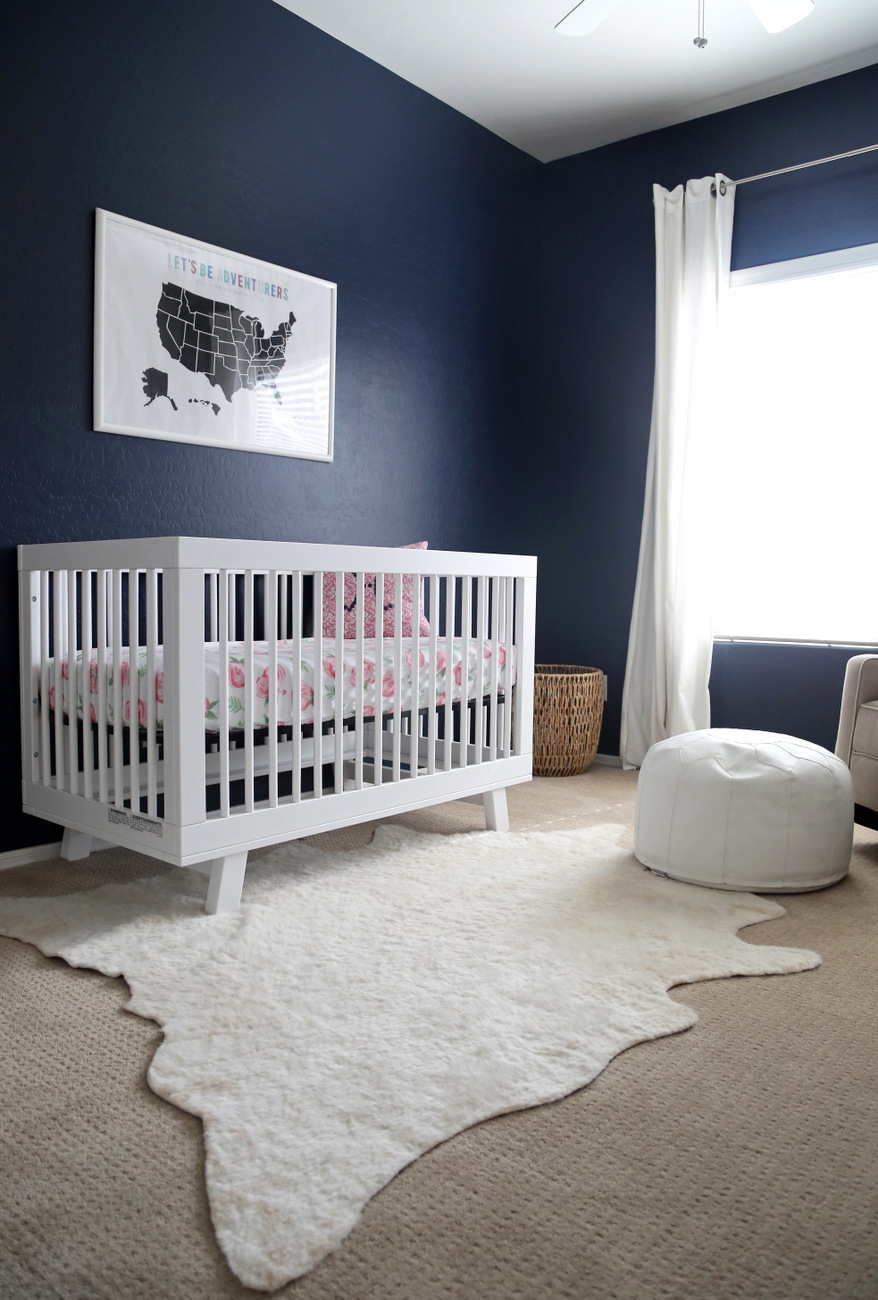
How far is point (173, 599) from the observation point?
1.65 m

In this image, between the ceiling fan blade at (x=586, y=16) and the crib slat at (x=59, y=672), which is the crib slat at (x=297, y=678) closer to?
the crib slat at (x=59, y=672)

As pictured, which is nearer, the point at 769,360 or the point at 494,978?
the point at 494,978

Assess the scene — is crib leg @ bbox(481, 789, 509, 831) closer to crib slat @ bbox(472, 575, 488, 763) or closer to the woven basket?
crib slat @ bbox(472, 575, 488, 763)

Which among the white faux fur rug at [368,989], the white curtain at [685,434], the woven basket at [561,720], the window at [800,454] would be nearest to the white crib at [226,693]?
the white faux fur rug at [368,989]

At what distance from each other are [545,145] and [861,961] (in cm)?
316

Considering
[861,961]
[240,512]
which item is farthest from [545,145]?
[861,961]

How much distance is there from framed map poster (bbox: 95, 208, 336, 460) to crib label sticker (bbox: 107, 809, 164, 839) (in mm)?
953

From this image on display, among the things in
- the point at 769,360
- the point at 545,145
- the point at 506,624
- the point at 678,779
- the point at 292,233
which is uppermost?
the point at 545,145

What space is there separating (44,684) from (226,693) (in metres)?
0.53

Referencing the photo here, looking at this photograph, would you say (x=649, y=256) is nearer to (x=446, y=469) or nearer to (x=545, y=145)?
(x=545, y=145)

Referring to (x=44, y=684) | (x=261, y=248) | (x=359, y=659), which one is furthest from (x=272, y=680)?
(x=261, y=248)

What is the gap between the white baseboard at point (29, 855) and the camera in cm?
210

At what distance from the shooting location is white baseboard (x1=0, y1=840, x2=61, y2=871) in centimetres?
A: 210

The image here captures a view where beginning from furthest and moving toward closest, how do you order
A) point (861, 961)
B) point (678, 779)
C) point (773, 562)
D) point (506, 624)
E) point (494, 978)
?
point (773, 562) < point (506, 624) < point (678, 779) < point (861, 961) < point (494, 978)
